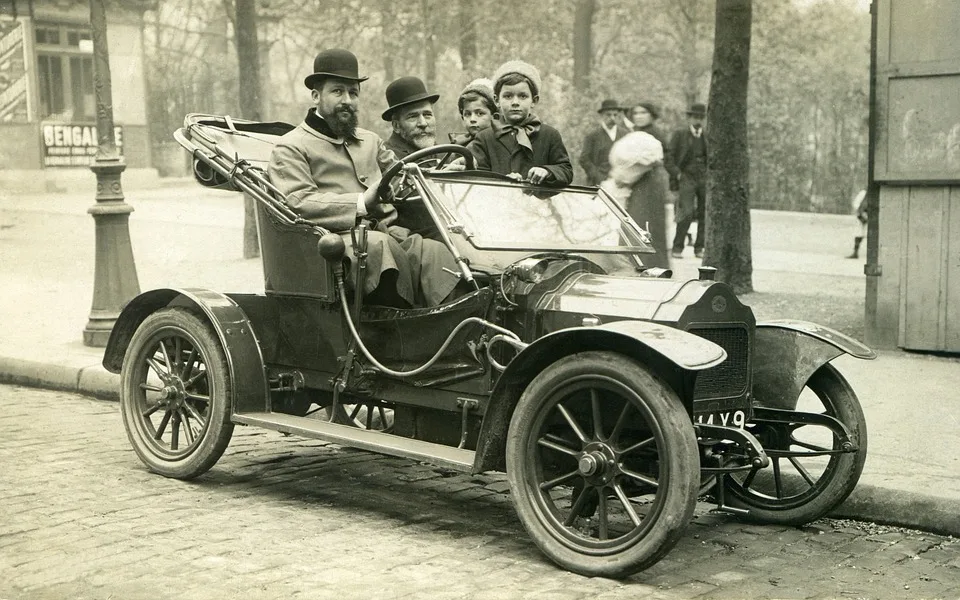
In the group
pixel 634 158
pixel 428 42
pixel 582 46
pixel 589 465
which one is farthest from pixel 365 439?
pixel 582 46

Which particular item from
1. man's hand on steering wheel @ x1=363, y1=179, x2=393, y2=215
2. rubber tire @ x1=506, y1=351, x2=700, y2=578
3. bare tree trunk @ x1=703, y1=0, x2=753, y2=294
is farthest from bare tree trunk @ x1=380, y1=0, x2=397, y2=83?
rubber tire @ x1=506, y1=351, x2=700, y2=578

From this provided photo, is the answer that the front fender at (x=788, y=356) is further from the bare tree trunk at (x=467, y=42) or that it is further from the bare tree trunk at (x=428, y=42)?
the bare tree trunk at (x=467, y=42)

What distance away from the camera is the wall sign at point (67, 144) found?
20328 millimetres

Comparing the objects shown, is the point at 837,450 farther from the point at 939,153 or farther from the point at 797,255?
the point at 797,255

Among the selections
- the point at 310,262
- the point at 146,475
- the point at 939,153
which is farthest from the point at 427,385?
the point at 939,153

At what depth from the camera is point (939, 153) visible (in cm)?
903

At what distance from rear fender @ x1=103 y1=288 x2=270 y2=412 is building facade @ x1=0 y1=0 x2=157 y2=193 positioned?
14.2m

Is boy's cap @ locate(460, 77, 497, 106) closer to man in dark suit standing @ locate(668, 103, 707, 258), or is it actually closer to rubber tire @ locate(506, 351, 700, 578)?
rubber tire @ locate(506, 351, 700, 578)

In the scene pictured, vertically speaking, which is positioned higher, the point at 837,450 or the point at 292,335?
the point at 292,335

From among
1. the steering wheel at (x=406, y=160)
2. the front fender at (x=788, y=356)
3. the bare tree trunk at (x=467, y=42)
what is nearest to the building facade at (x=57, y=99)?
the bare tree trunk at (x=467, y=42)

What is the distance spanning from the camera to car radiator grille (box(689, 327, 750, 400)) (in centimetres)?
473

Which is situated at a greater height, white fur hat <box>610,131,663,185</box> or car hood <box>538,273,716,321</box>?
white fur hat <box>610,131,663,185</box>

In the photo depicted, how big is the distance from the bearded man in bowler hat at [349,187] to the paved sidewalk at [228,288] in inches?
88.6

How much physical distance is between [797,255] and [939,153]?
8166 millimetres
